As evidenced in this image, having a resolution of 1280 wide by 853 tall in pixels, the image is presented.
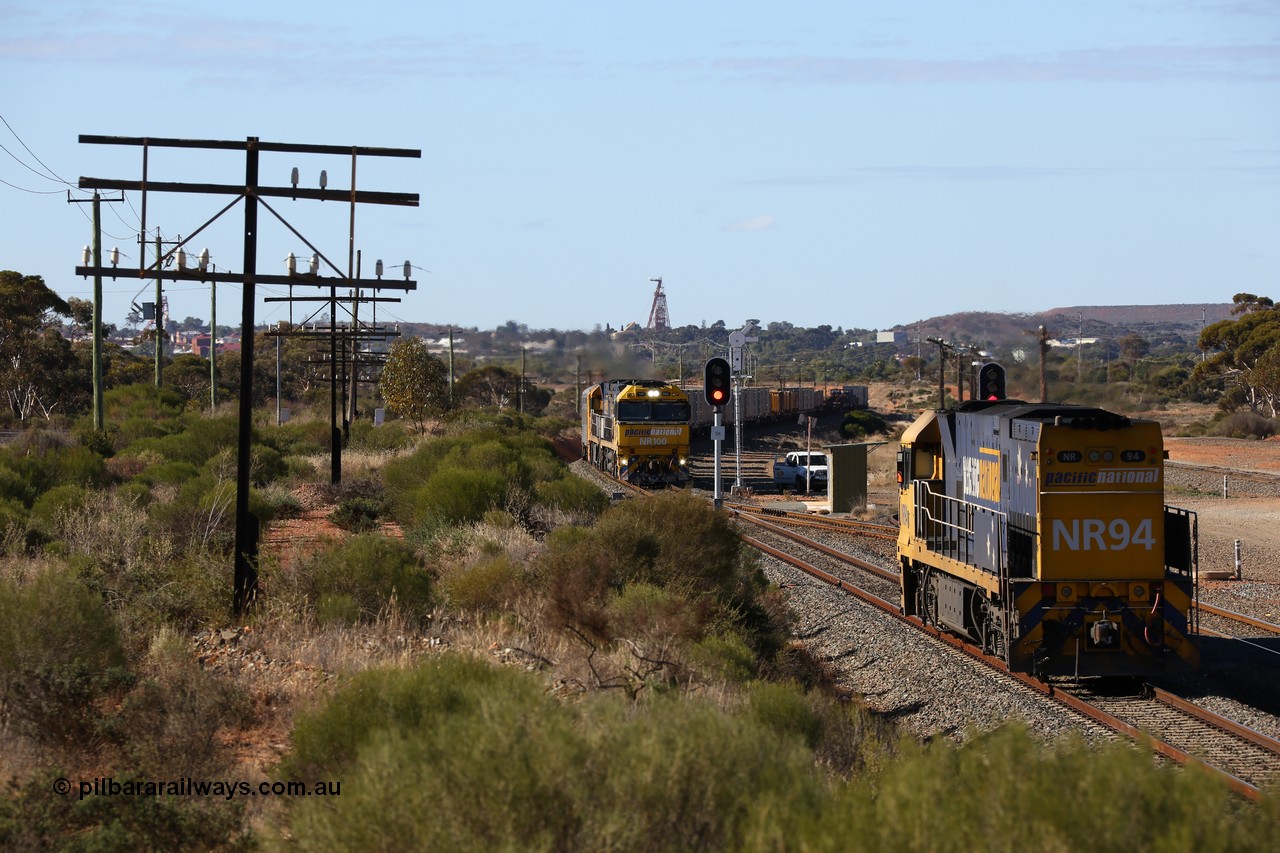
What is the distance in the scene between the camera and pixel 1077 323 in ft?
345

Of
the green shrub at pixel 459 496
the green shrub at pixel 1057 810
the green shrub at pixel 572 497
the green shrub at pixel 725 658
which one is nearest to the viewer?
the green shrub at pixel 1057 810

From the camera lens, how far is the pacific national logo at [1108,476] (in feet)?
45.9

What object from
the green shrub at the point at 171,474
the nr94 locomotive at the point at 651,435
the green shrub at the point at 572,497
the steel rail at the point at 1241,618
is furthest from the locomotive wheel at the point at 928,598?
the nr94 locomotive at the point at 651,435

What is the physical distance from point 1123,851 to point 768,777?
5.83 feet

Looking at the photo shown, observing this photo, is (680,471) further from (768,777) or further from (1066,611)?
(768,777)

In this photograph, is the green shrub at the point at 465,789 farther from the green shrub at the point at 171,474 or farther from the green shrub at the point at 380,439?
the green shrub at the point at 380,439

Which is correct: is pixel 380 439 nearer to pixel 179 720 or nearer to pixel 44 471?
pixel 44 471

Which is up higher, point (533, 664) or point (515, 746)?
point (515, 746)

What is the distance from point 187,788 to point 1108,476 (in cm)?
1034

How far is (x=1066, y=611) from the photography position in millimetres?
13859

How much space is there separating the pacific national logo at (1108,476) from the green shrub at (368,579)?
299 inches

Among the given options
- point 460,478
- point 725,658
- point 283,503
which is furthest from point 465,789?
point 283,503

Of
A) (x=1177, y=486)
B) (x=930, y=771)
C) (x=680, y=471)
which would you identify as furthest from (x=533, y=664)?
(x=1177, y=486)

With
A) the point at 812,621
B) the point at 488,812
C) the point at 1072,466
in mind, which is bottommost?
the point at 812,621
